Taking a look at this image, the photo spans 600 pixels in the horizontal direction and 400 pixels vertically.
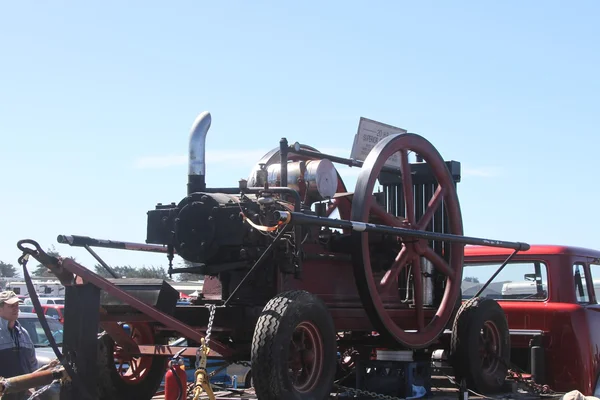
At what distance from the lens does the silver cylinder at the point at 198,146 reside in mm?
6426

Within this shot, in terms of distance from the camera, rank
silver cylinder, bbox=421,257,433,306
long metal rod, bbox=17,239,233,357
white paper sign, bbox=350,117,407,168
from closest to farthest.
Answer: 1. long metal rod, bbox=17,239,233,357
2. silver cylinder, bbox=421,257,433,306
3. white paper sign, bbox=350,117,407,168

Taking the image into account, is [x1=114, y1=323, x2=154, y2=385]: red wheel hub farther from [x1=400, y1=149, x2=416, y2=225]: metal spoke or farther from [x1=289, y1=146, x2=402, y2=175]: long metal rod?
[x1=400, y1=149, x2=416, y2=225]: metal spoke

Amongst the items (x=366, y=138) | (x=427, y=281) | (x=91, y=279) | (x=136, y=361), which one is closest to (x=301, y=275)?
(x=136, y=361)

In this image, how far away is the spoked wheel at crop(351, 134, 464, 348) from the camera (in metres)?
5.98

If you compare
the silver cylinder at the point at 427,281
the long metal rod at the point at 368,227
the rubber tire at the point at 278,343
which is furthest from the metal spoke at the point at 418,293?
the rubber tire at the point at 278,343

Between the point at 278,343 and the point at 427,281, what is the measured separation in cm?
275

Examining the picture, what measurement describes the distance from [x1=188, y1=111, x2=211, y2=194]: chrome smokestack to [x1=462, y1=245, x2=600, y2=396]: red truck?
270cm

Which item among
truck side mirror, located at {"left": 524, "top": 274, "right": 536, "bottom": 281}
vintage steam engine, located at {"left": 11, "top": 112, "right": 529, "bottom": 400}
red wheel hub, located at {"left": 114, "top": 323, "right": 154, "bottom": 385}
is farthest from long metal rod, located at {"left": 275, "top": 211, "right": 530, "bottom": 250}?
red wheel hub, located at {"left": 114, "top": 323, "right": 154, "bottom": 385}

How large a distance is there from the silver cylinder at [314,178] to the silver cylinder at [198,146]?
1.82 ft

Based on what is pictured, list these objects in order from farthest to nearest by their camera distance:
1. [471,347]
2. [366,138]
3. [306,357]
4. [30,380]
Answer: [366,138] < [471,347] < [306,357] < [30,380]

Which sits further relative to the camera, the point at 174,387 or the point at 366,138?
the point at 366,138

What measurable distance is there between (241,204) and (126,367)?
169cm

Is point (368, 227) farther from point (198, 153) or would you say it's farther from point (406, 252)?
point (198, 153)

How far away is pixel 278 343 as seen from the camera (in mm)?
4922
